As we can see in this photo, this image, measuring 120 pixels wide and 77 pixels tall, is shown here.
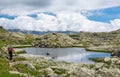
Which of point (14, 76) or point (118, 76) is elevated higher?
point (14, 76)

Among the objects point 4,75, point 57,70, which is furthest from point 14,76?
point 57,70

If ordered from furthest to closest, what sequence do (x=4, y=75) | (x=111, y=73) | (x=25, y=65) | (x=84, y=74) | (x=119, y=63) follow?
(x=119, y=63) < (x=111, y=73) < (x=84, y=74) < (x=25, y=65) < (x=4, y=75)

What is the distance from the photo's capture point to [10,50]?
211ft

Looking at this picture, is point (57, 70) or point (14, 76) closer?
point (14, 76)

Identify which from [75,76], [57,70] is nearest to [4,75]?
[75,76]

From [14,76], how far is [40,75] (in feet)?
62.3

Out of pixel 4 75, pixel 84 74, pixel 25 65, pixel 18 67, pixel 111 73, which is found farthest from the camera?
pixel 111 73

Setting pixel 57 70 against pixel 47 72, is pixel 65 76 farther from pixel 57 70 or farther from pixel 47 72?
pixel 57 70

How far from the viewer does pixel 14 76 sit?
1371 inches

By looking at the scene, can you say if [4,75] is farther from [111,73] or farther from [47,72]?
[111,73]

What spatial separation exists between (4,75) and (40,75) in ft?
63.6

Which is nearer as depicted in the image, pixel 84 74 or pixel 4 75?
pixel 4 75

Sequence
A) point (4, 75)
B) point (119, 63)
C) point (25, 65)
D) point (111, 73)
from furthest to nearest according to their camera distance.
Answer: point (119, 63), point (111, 73), point (25, 65), point (4, 75)

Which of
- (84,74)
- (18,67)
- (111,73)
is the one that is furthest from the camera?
(111,73)
